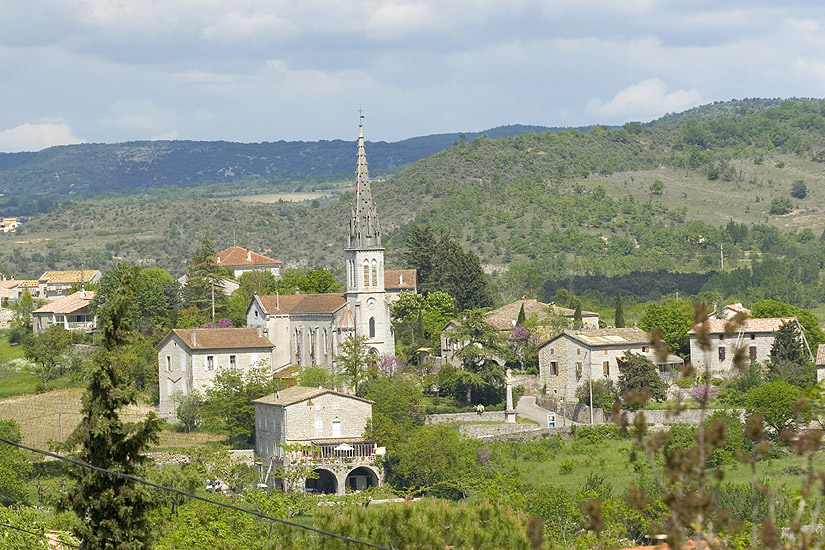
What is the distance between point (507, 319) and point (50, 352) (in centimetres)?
2631

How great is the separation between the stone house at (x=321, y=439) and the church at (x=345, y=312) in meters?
11.2

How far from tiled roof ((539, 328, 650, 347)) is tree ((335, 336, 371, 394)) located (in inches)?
363

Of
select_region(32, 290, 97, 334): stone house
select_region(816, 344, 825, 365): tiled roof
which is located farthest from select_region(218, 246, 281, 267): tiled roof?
select_region(816, 344, 825, 365): tiled roof

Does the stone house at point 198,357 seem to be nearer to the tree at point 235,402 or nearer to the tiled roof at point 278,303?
the tree at point 235,402

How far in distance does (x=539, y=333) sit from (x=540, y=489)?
22.1 meters

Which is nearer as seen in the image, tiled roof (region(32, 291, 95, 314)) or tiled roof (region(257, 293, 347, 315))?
tiled roof (region(257, 293, 347, 315))

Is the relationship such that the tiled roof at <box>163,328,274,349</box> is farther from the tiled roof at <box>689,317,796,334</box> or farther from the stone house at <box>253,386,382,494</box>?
the tiled roof at <box>689,317,796,334</box>

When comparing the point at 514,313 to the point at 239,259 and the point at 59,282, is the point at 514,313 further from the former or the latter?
the point at 59,282

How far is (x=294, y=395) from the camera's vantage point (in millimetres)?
66938

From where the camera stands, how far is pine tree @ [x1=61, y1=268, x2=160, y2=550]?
27.6 metres

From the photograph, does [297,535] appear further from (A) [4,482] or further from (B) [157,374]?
(B) [157,374]

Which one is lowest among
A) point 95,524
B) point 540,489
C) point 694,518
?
point 540,489

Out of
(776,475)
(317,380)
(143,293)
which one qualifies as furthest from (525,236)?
(776,475)

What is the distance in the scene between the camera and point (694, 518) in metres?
A: 13.3
